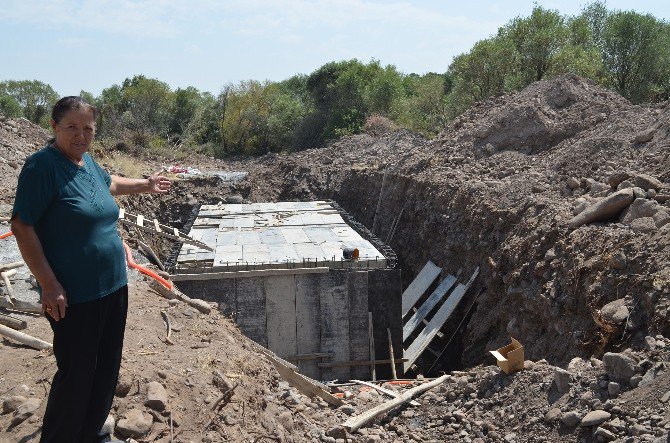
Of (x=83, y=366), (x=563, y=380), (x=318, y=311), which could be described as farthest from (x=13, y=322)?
(x=318, y=311)

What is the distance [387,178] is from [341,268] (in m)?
6.61

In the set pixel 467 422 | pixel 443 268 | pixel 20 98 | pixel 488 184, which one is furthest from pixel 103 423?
pixel 20 98

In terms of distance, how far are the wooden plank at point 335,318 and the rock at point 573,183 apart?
3.55 m

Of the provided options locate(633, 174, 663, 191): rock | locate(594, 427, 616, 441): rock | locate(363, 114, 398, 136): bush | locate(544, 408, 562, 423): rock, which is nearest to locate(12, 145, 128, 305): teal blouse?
locate(594, 427, 616, 441): rock

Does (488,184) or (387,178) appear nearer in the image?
(488,184)

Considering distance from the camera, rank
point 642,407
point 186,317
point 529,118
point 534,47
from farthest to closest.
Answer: point 534,47
point 529,118
point 186,317
point 642,407

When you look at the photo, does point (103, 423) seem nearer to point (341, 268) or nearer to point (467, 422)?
point (467, 422)

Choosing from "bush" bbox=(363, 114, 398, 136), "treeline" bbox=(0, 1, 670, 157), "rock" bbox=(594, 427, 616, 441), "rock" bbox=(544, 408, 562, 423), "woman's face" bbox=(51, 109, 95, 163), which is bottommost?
"rock" bbox=(544, 408, 562, 423)

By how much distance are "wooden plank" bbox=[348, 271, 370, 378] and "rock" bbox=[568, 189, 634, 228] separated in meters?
2.79

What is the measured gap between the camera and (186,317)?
576cm

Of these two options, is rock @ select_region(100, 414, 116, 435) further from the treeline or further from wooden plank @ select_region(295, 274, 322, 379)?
the treeline

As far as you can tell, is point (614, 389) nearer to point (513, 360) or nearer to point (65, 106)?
point (513, 360)

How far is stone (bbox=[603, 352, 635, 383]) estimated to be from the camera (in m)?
4.62

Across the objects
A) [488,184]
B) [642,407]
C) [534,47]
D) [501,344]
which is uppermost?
[534,47]
